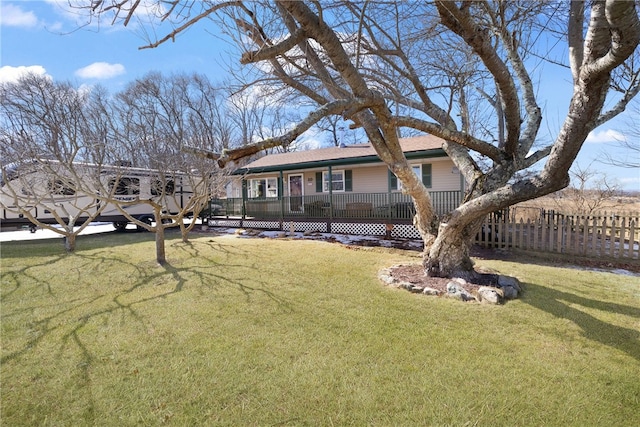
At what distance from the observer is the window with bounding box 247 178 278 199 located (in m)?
18.2

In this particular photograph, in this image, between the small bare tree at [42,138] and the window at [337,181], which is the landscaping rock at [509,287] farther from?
the window at [337,181]

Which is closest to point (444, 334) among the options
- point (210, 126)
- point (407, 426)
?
point (407, 426)

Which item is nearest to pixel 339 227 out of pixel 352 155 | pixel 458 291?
pixel 352 155

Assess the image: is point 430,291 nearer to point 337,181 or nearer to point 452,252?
point 452,252

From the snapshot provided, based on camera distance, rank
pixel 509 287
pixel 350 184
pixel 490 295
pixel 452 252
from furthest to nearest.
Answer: pixel 350 184
pixel 452 252
pixel 509 287
pixel 490 295

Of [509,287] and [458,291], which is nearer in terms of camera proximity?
[458,291]

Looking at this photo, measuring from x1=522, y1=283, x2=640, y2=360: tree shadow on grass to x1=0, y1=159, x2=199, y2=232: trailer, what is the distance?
8.27 m

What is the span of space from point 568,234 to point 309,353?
8.55 metres

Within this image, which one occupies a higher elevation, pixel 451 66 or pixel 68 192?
pixel 451 66

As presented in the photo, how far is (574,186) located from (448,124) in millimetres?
12980

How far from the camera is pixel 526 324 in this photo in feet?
13.1

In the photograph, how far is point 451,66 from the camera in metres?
7.89

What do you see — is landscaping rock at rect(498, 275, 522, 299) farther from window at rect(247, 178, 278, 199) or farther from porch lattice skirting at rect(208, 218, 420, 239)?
window at rect(247, 178, 278, 199)

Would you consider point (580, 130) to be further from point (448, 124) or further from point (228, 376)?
point (228, 376)
